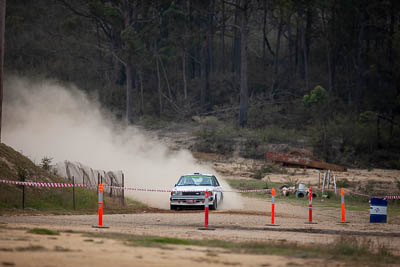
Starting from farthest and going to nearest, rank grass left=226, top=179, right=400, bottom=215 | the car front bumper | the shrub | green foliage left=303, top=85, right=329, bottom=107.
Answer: green foliage left=303, top=85, right=329, bottom=107, the shrub, grass left=226, top=179, right=400, bottom=215, the car front bumper

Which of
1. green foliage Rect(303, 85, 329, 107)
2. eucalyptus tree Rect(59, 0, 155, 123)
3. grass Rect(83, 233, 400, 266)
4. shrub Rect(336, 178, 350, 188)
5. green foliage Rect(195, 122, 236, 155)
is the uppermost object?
eucalyptus tree Rect(59, 0, 155, 123)

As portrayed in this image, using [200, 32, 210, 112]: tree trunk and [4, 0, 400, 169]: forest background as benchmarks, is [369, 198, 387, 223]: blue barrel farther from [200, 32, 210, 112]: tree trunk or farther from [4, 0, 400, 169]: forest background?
[200, 32, 210, 112]: tree trunk

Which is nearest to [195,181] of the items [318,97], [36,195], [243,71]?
[36,195]

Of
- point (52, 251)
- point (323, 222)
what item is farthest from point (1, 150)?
point (52, 251)

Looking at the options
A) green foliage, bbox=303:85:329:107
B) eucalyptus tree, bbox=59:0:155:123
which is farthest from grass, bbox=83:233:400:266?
eucalyptus tree, bbox=59:0:155:123

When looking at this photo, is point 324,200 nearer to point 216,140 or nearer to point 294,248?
point 216,140

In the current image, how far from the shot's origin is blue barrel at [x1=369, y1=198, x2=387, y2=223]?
23.4m

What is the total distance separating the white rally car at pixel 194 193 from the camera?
25.9 metres

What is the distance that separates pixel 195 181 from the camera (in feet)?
89.3

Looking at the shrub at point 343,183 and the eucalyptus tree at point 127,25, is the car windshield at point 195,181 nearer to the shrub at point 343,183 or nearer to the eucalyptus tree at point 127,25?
the shrub at point 343,183

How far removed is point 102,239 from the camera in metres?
13.2

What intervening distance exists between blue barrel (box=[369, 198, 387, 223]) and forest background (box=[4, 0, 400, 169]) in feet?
93.0

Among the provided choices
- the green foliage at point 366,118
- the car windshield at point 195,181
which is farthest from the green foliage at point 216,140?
the car windshield at point 195,181

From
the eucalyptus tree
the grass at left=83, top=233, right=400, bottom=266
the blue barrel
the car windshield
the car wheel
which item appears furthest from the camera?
the eucalyptus tree
